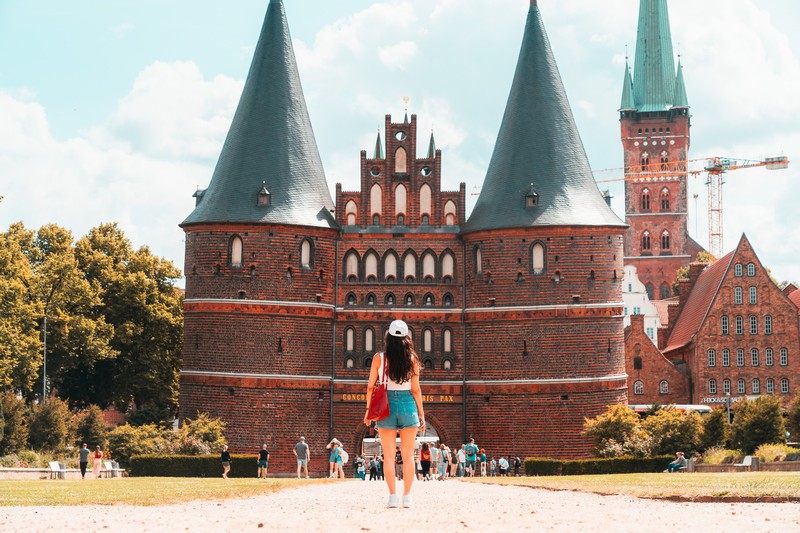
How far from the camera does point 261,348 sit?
48.1m

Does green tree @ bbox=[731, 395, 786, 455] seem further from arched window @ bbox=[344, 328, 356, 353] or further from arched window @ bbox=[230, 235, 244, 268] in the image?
arched window @ bbox=[230, 235, 244, 268]

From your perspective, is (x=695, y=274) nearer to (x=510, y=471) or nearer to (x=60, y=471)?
(x=510, y=471)

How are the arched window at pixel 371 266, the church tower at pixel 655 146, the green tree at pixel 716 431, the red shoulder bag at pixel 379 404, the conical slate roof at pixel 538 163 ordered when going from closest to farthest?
the red shoulder bag at pixel 379 404, the green tree at pixel 716 431, the conical slate roof at pixel 538 163, the arched window at pixel 371 266, the church tower at pixel 655 146

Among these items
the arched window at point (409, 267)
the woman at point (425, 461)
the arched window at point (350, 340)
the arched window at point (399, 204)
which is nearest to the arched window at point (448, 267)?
the arched window at point (409, 267)

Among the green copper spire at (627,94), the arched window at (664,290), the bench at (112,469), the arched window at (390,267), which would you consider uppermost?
the green copper spire at (627,94)

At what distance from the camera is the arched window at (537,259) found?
49031 mm

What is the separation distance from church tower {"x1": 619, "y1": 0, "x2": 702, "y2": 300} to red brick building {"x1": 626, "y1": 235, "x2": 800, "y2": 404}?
2265 inches

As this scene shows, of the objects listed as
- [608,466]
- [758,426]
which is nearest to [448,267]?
[608,466]

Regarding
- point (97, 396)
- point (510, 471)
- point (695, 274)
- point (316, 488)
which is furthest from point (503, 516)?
point (695, 274)

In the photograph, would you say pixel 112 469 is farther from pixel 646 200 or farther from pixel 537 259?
pixel 646 200

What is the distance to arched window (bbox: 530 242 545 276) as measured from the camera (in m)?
49.0

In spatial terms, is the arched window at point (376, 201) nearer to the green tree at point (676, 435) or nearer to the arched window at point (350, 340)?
the arched window at point (350, 340)

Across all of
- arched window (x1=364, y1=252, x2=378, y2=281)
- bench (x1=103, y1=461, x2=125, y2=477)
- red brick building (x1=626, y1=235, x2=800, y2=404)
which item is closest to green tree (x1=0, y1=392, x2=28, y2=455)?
bench (x1=103, y1=461, x2=125, y2=477)

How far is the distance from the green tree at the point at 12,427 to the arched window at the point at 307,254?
11588 mm
